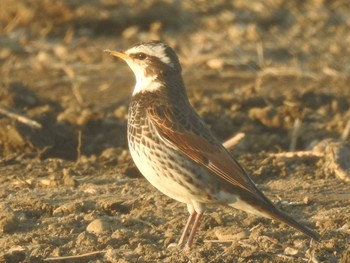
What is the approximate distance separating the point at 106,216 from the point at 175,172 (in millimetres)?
876

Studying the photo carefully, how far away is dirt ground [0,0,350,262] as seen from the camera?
8.64 m

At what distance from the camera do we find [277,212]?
8.52 metres

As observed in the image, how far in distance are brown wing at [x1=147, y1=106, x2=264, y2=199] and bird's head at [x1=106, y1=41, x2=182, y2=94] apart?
43 centimetres

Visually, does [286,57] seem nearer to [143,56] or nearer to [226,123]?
[226,123]

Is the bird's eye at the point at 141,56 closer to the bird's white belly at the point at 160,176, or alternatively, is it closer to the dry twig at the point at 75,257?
the bird's white belly at the point at 160,176

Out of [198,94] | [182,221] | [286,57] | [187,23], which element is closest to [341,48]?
[286,57]

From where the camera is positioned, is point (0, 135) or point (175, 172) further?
point (0, 135)

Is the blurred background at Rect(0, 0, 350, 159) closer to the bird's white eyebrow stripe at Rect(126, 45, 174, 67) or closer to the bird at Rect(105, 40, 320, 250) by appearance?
the bird's white eyebrow stripe at Rect(126, 45, 174, 67)

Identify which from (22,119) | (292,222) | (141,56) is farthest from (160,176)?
(22,119)

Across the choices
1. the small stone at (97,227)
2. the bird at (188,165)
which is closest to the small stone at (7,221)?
the small stone at (97,227)

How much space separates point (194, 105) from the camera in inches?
495

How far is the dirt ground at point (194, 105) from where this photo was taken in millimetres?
8641

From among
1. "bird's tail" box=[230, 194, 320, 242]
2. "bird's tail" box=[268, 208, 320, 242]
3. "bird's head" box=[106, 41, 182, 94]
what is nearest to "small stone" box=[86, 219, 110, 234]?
"bird's tail" box=[230, 194, 320, 242]

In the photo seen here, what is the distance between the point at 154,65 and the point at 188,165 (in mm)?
1106
